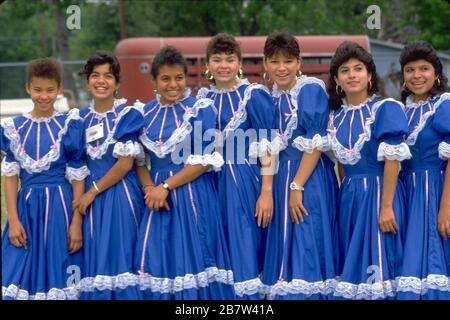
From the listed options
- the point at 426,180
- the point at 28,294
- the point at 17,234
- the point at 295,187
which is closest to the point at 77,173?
the point at 17,234

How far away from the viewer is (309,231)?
3.89m

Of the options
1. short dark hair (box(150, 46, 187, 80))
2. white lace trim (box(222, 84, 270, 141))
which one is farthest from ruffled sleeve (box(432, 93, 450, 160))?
short dark hair (box(150, 46, 187, 80))

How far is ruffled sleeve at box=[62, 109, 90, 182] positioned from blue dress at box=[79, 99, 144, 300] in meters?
0.05

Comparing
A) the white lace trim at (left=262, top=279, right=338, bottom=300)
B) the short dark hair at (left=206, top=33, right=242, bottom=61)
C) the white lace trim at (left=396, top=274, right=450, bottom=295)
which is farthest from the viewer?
the short dark hair at (left=206, top=33, right=242, bottom=61)

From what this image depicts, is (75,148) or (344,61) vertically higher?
(344,61)

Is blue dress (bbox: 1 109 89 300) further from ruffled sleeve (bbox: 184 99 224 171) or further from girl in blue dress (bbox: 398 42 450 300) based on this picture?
girl in blue dress (bbox: 398 42 450 300)

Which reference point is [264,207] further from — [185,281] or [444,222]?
[444,222]

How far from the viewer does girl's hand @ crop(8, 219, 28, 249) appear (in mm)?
3963

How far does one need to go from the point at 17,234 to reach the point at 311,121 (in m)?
1.78

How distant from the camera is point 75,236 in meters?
4.00

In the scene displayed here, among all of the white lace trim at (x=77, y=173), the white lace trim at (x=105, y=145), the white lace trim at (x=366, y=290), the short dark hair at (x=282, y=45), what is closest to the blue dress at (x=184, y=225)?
the white lace trim at (x=105, y=145)
